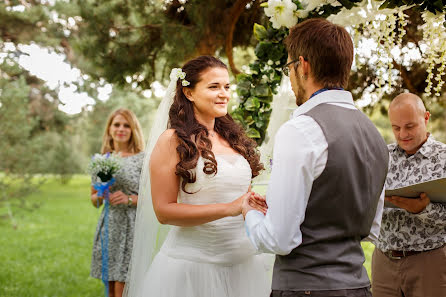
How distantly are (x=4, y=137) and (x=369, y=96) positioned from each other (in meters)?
9.06

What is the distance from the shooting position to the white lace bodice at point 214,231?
2598 mm

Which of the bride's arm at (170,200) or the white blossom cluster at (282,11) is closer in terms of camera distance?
the bride's arm at (170,200)

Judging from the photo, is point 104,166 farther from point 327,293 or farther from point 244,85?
point 327,293

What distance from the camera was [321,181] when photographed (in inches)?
69.0

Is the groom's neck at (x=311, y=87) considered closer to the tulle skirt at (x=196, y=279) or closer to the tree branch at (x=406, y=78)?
the tulle skirt at (x=196, y=279)

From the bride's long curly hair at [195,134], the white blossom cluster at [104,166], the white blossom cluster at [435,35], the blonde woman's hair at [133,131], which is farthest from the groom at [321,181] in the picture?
the blonde woman's hair at [133,131]

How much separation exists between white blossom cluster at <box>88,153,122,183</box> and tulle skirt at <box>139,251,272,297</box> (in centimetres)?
192

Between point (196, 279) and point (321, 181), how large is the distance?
1.12m

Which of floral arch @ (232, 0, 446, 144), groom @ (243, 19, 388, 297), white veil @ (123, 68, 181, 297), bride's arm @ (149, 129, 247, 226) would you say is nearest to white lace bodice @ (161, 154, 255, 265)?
bride's arm @ (149, 129, 247, 226)

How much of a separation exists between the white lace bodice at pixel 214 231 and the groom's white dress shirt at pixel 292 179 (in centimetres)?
83

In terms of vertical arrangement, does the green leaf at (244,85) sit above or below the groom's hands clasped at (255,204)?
above

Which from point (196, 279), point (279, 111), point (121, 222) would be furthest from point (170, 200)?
point (121, 222)

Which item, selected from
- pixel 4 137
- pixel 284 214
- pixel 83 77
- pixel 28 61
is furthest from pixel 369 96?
pixel 28 61

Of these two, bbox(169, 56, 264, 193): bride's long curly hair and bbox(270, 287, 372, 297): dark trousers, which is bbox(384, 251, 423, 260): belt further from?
bbox(270, 287, 372, 297): dark trousers
